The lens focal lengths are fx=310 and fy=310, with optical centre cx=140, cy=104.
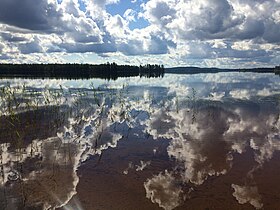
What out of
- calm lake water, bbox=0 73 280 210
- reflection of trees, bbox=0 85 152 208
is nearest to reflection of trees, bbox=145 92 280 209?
calm lake water, bbox=0 73 280 210

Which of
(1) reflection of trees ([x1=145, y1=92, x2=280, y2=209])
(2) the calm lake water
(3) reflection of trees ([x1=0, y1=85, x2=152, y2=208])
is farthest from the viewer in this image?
(1) reflection of trees ([x1=145, y1=92, x2=280, y2=209])

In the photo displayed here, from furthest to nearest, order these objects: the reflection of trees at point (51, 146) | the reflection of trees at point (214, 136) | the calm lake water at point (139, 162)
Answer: the reflection of trees at point (214, 136), the reflection of trees at point (51, 146), the calm lake water at point (139, 162)

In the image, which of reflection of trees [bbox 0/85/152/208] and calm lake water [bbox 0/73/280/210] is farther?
reflection of trees [bbox 0/85/152/208]

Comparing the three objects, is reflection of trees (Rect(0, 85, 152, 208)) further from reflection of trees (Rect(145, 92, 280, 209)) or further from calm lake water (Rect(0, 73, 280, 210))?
reflection of trees (Rect(145, 92, 280, 209))

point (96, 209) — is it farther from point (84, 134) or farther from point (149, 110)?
point (149, 110)

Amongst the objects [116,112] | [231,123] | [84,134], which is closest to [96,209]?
[84,134]

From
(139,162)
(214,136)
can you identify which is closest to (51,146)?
(139,162)

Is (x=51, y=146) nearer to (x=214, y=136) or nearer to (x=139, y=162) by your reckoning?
(x=139, y=162)

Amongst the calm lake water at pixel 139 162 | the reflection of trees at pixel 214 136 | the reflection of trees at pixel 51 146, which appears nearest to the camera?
the calm lake water at pixel 139 162

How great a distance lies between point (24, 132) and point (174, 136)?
9.18 m

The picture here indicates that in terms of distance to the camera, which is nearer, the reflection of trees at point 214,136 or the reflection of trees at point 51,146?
the reflection of trees at point 51,146

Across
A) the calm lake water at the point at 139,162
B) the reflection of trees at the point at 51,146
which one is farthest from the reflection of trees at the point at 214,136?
the reflection of trees at the point at 51,146

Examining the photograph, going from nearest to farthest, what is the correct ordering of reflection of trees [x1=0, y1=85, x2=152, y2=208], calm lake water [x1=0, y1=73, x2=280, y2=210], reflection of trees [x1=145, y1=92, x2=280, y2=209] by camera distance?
1. calm lake water [x1=0, y1=73, x2=280, y2=210]
2. reflection of trees [x1=0, y1=85, x2=152, y2=208]
3. reflection of trees [x1=145, y1=92, x2=280, y2=209]

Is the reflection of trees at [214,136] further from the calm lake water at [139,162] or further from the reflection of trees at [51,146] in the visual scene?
the reflection of trees at [51,146]
